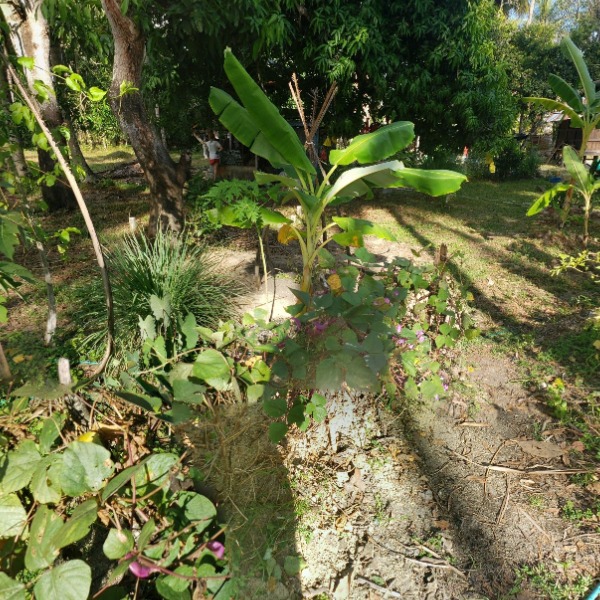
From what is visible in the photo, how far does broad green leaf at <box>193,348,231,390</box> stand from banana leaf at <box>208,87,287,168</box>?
151 cm

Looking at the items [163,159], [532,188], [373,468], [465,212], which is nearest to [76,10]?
[163,159]

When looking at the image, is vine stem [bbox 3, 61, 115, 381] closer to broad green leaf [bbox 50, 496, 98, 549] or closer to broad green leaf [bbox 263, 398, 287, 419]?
broad green leaf [bbox 50, 496, 98, 549]

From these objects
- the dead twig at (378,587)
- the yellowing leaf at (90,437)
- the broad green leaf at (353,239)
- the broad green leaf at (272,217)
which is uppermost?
the broad green leaf at (272,217)

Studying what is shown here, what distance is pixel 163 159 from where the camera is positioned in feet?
17.3

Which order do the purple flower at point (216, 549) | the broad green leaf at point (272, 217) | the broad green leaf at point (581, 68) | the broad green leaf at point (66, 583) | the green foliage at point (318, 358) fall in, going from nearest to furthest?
the broad green leaf at point (66, 583) → the purple flower at point (216, 549) → the green foliage at point (318, 358) → the broad green leaf at point (272, 217) → the broad green leaf at point (581, 68)

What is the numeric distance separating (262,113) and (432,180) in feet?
3.92

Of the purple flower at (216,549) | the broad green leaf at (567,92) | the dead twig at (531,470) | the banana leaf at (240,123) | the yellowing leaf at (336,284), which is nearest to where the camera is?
the purple flower at (216,549)

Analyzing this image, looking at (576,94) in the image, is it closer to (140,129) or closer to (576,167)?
(576,167)

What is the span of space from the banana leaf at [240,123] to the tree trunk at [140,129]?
1.90 metres

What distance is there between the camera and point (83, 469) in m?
1.35

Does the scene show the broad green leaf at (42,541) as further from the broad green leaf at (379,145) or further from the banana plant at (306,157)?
the broad green leaf at (379,145)

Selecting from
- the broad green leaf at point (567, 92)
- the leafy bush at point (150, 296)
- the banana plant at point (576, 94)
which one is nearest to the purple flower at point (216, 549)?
the leafy bush at point (150, 296)

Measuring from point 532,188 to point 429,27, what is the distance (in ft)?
20.9

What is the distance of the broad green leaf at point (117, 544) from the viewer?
1.27 meters
